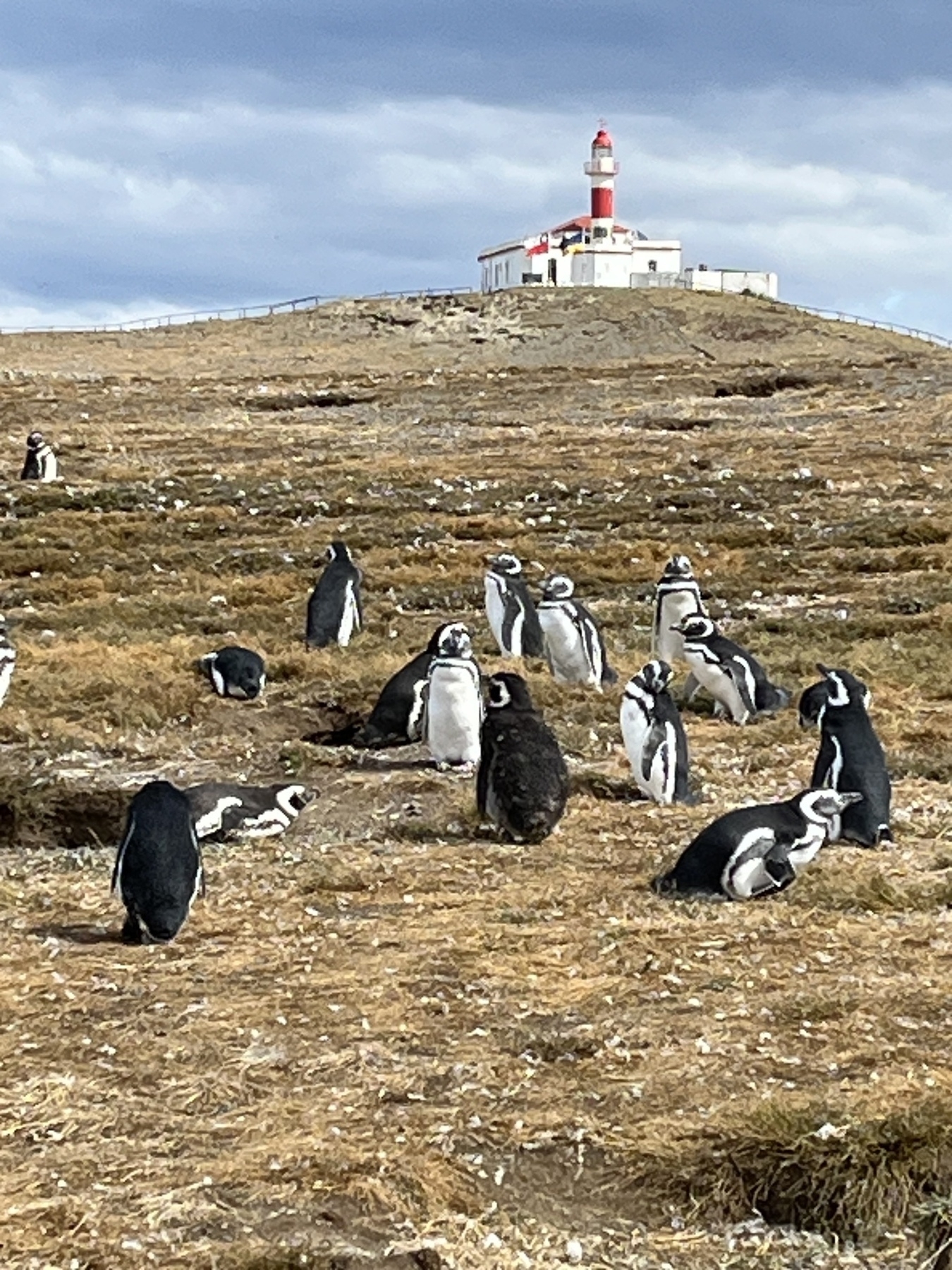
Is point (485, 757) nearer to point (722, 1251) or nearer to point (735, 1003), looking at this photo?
point (735, 1003)

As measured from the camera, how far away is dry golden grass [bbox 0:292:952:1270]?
4871mm

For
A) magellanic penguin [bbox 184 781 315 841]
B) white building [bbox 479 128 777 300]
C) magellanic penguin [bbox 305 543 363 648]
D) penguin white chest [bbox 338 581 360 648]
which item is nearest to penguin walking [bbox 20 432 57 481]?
magellanic penguin [bbox 305 543 363 648]

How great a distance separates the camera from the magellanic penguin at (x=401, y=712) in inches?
Result: 437

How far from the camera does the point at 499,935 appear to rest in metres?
7.17

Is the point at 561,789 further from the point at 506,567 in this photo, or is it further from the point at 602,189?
the point at 602,189

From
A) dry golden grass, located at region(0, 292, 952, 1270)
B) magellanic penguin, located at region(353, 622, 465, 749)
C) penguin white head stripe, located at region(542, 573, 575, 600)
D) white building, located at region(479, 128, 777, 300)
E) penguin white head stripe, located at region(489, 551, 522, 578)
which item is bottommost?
dry golden grass, located at region(0, 292, 952, 1270)

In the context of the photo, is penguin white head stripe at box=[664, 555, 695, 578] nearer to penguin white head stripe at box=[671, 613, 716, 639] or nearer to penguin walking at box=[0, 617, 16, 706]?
penguin white head stripe at box=[671, 613, 716, 639]

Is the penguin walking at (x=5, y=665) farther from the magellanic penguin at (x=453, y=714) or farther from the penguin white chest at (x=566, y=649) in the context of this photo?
the penguin white chest at (x=566, y=649)

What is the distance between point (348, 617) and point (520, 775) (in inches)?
249

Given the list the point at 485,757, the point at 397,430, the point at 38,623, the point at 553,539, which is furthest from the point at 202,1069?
the point at 397,430

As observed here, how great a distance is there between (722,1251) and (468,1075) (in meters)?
1.19

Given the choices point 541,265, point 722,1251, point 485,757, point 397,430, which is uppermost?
point 541,265

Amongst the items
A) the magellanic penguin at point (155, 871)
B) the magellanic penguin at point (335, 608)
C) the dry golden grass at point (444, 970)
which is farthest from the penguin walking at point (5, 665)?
the magellanic penguin at point (155, 871)

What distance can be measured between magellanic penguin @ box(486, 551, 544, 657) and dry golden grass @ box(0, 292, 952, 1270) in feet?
2.56
